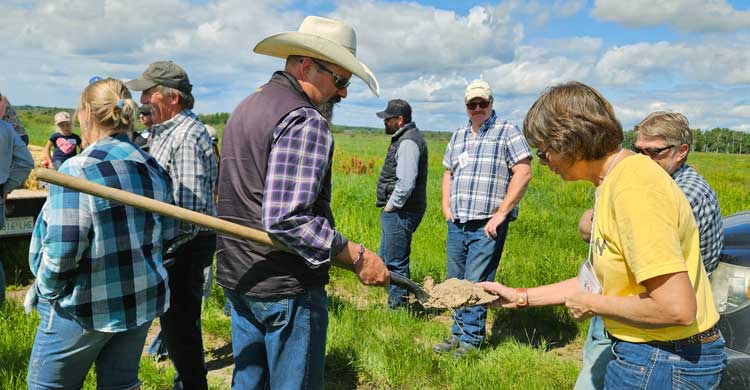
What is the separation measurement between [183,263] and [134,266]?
0.99 m

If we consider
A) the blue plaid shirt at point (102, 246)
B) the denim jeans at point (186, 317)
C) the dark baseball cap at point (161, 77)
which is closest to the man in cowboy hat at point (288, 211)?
the blue plaid shirt at point (102, 246)

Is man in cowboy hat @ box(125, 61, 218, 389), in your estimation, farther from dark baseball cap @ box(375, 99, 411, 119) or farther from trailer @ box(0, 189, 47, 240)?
trailer @ box(0, 189, 47, 240)

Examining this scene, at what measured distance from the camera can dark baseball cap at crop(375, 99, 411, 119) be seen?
544 cm

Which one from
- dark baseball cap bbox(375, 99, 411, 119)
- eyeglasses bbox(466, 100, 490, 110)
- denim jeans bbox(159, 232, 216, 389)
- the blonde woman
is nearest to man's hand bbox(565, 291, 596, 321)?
the blonde woman

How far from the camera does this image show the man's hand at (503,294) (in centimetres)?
244

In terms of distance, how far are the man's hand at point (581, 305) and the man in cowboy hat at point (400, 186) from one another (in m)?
3.32

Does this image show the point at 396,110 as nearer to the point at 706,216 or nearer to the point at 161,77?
the point at 161,77

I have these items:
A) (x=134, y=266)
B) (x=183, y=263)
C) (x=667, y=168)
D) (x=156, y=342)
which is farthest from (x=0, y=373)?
(x=667, y=168)

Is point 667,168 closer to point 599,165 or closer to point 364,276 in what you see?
point 599,165

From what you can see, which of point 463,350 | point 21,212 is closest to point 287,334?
point 463,350

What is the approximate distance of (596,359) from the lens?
262 centimetres

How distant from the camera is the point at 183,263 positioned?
11.0 ft

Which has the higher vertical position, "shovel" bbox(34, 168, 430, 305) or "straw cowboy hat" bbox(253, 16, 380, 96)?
"straw cowboy hat" bbox(253, 16, 380, 96)

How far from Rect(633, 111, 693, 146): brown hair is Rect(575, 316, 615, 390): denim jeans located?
102 cm
